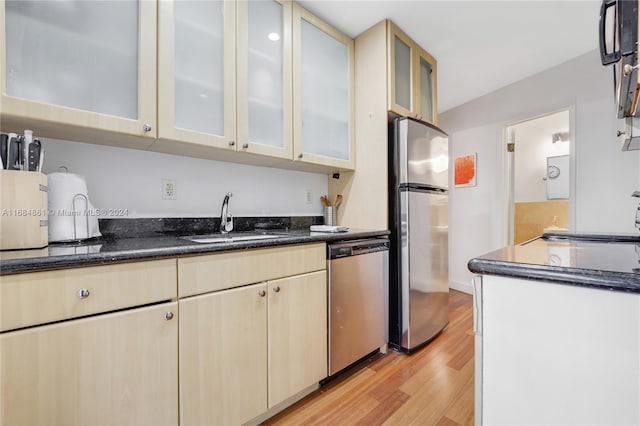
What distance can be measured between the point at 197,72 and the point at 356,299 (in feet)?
5.01

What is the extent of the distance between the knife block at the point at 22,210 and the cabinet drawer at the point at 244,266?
0.48 m

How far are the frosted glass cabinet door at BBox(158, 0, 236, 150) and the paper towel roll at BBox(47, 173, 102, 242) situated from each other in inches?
15.8

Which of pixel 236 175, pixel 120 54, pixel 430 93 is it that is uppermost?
pixel 430 93

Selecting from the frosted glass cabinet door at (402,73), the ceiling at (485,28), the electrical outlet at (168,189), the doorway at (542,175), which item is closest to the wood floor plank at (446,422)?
the electrical outlet at (168,189)

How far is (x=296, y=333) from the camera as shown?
4.62 ft

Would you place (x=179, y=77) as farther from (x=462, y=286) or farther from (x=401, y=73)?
(x=462, y=286)

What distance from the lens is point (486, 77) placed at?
9.32 ft

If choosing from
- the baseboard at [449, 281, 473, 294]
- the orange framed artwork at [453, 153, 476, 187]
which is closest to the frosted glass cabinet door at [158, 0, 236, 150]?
the orange framed artwork at [453, 153, 476, 187]

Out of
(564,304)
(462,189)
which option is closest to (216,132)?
(564,304)

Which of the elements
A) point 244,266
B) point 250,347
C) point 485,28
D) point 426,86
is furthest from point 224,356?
point 485,28

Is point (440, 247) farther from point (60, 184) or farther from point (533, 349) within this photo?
point (60, 184)

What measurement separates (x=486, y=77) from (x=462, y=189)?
123cm

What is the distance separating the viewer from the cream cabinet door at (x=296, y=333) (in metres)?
1.32

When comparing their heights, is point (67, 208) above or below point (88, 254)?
above
